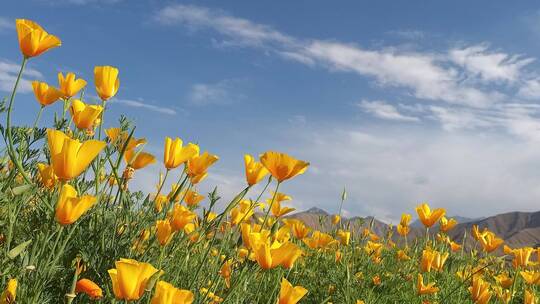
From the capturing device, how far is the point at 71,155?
187 cm

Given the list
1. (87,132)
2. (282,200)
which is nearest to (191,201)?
(282,200)

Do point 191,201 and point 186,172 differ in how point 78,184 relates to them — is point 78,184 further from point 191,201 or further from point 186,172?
point 191,201

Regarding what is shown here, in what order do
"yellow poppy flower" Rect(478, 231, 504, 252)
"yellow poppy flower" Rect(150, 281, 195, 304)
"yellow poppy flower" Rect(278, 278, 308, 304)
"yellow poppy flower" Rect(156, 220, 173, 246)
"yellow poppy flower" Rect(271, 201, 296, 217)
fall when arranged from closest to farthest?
"yellow poppy flower" Rect(150, 281, 195, 304) < "yellow poppy flower" Rect(278, 278, 308, 304) < "yellow poppy flower" Rect(156, 220, 173, 246) < "yellow poppy flower" Rect(271, 201, 296, 217) < "yellow poppy flower" Rect(478, 231, 504, 252)

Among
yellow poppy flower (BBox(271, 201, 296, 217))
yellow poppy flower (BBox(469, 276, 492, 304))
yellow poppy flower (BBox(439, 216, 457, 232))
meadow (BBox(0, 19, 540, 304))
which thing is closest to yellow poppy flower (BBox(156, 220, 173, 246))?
meadow (BBox(0, 19, 540, 304))

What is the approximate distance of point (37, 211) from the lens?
2.80 metres

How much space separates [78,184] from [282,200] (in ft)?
4.41

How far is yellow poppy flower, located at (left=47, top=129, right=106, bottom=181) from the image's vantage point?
186cm

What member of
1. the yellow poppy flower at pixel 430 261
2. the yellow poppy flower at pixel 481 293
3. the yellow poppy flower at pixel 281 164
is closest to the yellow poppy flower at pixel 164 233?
the yellow poppy flower at pixel 281 164

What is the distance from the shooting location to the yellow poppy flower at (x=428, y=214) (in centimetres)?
463

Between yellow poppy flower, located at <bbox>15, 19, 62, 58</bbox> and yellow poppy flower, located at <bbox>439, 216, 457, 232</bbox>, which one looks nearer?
yellow poppy flower, located at <bbox>15, 19, 62, 58</bbox>

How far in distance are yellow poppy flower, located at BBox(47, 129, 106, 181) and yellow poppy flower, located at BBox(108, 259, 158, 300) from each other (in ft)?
1.44

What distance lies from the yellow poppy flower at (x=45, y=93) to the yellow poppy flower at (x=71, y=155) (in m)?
0.99

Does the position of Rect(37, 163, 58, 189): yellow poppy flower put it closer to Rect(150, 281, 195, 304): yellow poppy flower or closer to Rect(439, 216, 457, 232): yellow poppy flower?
Rect(150, 281, 195, 304): yellow poppy flower

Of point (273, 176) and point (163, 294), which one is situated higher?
point (273, 176)
